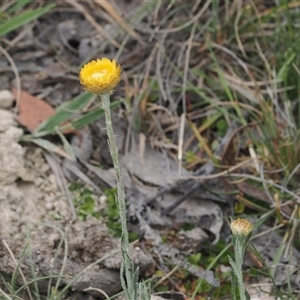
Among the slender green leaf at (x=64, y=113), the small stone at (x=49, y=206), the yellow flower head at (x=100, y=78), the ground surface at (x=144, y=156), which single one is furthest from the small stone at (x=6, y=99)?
the yellow flower head at (x=100, y=78)

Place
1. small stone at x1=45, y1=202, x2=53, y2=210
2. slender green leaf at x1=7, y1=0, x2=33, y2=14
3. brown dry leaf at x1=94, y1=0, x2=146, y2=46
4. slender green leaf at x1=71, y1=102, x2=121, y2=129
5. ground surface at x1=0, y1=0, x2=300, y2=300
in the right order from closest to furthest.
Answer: ground surface at x1=0, y1=0, x2=300, y2=300, small stone at x1=45, y1=202, x2=53, y2=210, slender green leaf at x1=71, y1=102, x2=121, y2=129, slender green leaf at x1=7, y1=0, x2=33, y2=14, brown dry leaf at x1=94, y1=0, x2=146, y2=46

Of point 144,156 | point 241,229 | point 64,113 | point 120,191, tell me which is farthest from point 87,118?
point 241,229

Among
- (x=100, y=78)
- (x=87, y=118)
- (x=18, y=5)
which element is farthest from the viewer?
(x=18, y=5)

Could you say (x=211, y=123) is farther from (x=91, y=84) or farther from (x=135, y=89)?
(x=91, y=84)

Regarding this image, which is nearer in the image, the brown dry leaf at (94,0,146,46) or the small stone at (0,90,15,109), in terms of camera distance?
the small stone at (0,90,15,109)

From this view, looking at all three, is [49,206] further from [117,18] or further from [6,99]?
[117,18]

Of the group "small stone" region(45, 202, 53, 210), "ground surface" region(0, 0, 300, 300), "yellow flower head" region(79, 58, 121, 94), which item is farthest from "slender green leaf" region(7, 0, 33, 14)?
"yellow flower head" region(79, 58, 121, 94)

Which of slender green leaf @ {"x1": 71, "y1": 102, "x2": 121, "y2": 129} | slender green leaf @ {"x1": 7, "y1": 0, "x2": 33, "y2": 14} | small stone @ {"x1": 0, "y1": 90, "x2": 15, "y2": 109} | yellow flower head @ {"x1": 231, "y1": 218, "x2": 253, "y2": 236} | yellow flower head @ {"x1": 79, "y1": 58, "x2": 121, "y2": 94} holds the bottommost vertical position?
yellow flower head @ {"x1": 231, "y1": 218, "x2": 253, "y2": 236}

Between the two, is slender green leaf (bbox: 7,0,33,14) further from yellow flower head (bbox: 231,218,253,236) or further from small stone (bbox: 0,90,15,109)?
yellow flower head (bbox: 231,218,253,236)
